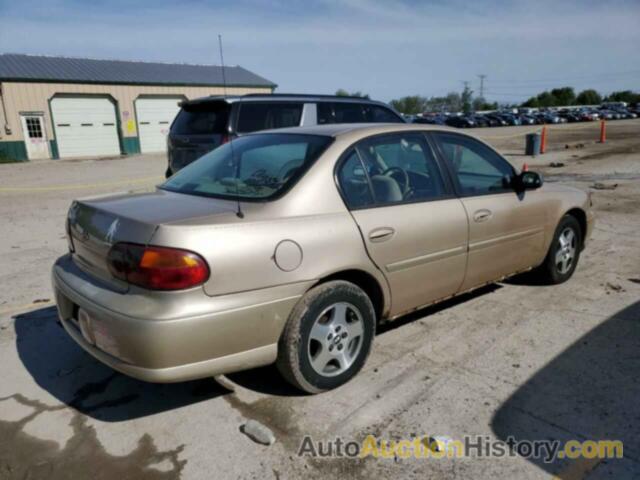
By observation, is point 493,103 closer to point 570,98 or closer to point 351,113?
point 570,98

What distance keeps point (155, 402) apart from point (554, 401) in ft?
7.84

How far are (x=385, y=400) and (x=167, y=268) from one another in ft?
4.96

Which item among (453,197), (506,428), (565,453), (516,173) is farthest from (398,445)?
(516,173)

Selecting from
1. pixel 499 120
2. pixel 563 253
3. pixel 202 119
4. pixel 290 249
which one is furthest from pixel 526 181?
pixel 499 120

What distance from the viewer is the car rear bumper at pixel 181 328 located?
247cm

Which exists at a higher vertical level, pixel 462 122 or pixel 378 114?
pixel 378 114

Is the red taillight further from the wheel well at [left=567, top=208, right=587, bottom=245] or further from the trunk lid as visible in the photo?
the wheel well at [left=567, top=208, right=587, bottom=245]

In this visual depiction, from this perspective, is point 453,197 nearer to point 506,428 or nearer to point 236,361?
point 506,428

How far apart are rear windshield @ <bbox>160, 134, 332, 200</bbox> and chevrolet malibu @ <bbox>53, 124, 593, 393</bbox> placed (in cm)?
1

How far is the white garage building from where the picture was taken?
79.8ft

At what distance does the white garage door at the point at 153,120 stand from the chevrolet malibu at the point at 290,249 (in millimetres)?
26244

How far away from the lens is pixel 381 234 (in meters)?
3.19

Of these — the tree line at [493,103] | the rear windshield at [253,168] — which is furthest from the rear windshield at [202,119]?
the tree line at [493,103]

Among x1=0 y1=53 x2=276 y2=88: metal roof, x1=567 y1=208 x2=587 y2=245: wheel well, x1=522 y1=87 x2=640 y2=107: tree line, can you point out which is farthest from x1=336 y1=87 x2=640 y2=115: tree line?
x1=567 y1=208 x2=587 y2=245: wheel well
